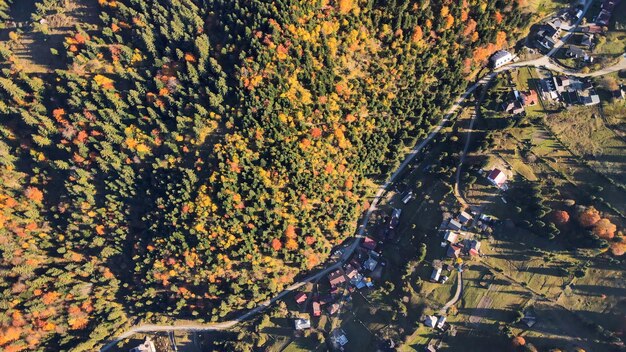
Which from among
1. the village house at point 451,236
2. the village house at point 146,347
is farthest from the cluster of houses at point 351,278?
the village house at point 146,347

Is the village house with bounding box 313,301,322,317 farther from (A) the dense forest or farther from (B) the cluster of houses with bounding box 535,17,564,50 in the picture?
(B) the cluster of houses with bounding box 535,17,564,50

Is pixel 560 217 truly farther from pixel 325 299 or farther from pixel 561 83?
pixel 325 299

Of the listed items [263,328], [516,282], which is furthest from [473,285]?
[263,328]

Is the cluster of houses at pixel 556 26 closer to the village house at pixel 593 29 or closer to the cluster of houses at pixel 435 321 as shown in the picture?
the village house at pixel 593 29

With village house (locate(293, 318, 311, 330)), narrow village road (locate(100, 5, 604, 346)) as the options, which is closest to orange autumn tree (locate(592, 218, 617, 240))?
narrow village road (locate(100, 5, 604, 346))

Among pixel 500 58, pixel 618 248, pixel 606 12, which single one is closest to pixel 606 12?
pixel 606 12

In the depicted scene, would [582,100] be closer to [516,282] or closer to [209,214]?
[516,282]
